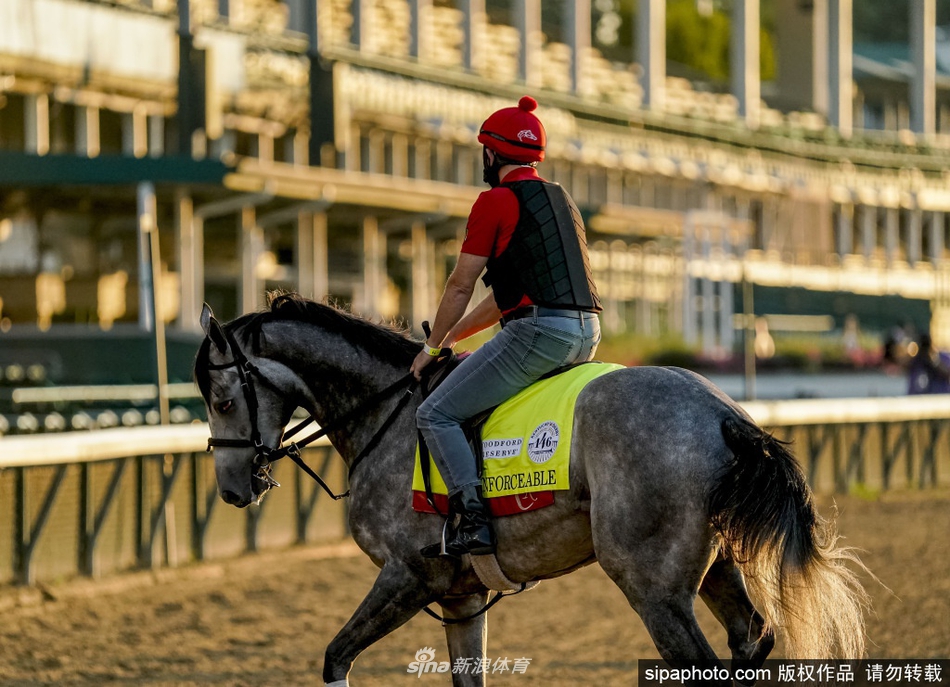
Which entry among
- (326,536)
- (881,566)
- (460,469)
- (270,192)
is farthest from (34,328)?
(460,469)

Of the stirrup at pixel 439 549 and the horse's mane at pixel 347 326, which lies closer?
the stirrup at pixel 439 549

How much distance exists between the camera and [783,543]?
16.2ft

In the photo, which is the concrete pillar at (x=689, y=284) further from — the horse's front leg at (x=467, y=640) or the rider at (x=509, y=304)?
the rider at (x=509, y=304)

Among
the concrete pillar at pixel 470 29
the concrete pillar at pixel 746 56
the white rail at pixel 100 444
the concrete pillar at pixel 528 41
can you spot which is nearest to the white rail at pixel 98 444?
the white rail at pixel 100 444

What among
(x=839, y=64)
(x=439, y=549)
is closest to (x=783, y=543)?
(x=439, y=549)

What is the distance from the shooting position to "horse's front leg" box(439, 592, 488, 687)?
18.5ft

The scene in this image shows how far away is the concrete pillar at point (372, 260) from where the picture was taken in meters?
24.4

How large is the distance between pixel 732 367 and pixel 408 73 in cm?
734

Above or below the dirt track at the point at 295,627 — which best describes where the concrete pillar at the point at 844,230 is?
above

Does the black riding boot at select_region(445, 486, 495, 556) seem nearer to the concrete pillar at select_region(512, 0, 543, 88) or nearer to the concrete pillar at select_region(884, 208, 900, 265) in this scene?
the concrete pillar at select_region(512, 0, 543, 88)

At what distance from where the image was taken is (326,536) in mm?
12992

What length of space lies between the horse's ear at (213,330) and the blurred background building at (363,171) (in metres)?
5.44

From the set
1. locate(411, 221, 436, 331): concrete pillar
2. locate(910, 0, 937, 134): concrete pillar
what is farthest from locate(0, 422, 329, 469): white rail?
locate(910, 0, 937, 134): concrete pillar

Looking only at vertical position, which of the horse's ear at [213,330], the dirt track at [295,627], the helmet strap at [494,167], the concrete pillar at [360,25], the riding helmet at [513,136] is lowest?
Answer: the dirt track at [295,627]
